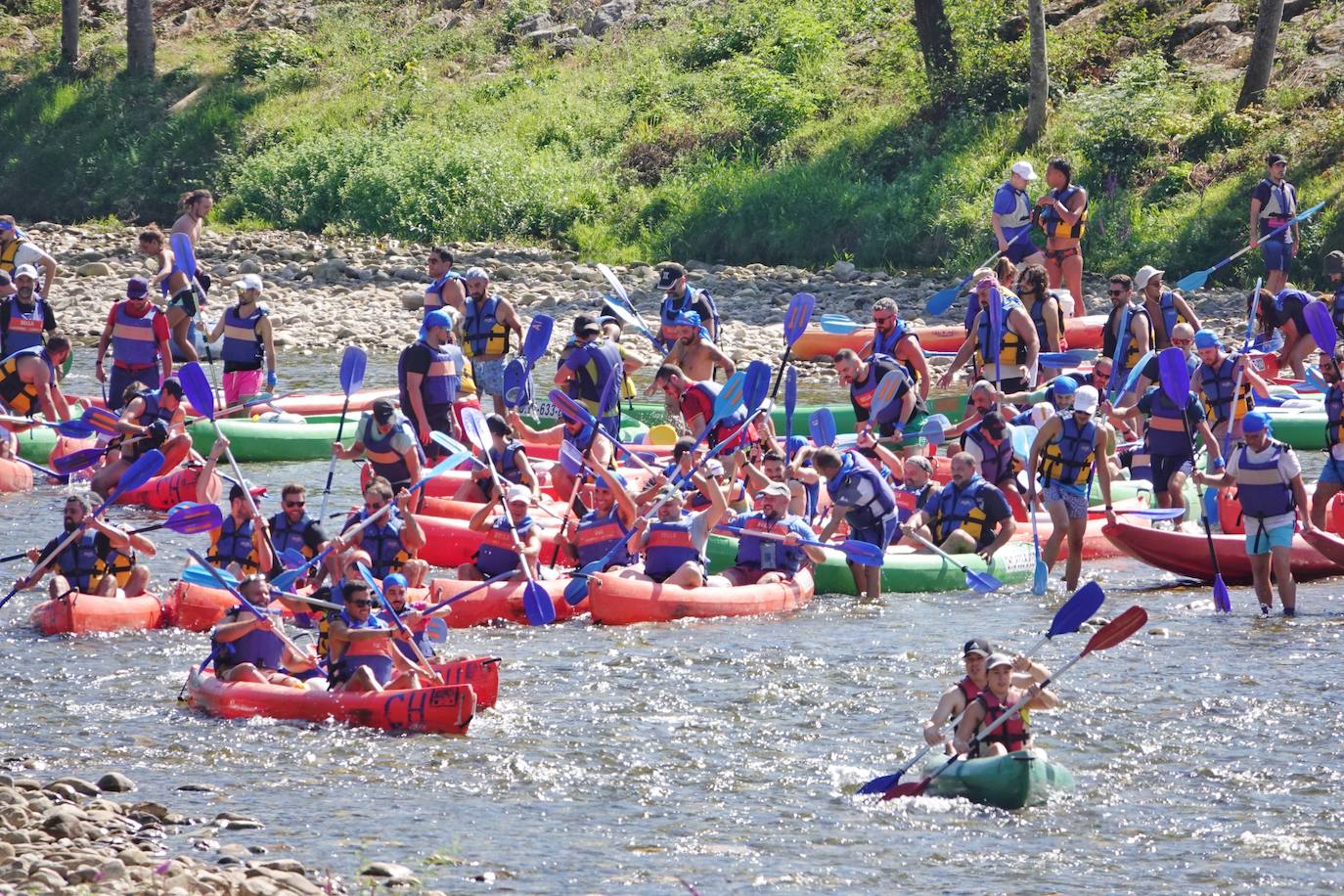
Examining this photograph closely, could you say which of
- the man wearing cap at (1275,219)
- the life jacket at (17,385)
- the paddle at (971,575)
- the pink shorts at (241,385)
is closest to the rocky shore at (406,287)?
the man wearing cap at (1275,219)

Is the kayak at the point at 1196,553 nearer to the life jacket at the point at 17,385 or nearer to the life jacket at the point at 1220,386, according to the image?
the life jacket at the point at 1220,386

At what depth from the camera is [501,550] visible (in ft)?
37.1

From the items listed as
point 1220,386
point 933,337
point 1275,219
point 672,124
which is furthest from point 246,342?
point 672,124

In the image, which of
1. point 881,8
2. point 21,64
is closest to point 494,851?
point 881,8

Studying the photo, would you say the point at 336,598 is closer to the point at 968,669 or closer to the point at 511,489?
the point at 511,489

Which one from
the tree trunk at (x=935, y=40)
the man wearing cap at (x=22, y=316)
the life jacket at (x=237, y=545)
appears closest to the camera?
the life jacket at (x=237, y=545)

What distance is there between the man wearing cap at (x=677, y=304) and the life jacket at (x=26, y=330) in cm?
451

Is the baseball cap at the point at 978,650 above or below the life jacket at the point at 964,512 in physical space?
below

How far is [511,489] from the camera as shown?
11.5m

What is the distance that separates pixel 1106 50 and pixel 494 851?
61.3 feet

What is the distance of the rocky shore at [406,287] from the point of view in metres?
21.1

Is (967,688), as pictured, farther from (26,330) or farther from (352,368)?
(26,330)

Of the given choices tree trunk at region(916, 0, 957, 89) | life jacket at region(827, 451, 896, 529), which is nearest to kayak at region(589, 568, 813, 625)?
life jacket at region(827, 451, 896, 529)

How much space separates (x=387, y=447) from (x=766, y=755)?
3.81 m
